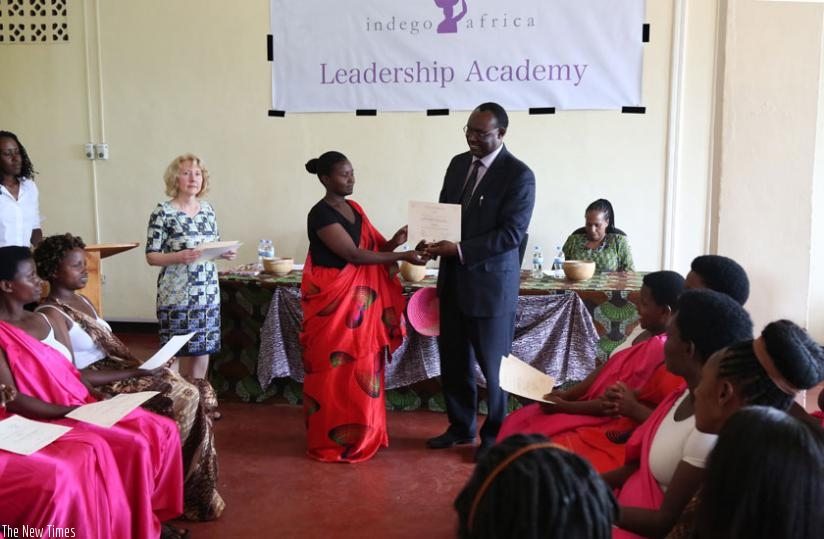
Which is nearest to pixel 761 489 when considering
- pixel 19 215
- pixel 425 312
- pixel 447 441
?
pixel 447 441

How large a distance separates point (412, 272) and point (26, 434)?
7.38 ft

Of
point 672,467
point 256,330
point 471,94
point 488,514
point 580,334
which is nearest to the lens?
point 488,514

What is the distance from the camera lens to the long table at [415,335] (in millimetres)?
3799

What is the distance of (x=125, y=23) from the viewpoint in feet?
19.0

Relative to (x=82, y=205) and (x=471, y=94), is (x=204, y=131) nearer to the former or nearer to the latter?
(x=82, y=205)

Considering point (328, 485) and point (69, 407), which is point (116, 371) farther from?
point (328, 485)

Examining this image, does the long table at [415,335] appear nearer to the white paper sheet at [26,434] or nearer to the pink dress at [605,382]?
the pink dress at [605,382]

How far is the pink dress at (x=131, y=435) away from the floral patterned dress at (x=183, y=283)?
125cm

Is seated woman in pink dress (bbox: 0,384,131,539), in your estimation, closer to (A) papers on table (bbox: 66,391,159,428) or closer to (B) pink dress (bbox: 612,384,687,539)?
(A) papers on table (bbox: 66,391,159,428)

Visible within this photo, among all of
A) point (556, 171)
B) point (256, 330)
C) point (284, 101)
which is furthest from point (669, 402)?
point (284, 101)

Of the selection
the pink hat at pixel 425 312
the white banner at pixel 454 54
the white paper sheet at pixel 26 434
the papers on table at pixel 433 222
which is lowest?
the white paper sheet at pixel 26 434

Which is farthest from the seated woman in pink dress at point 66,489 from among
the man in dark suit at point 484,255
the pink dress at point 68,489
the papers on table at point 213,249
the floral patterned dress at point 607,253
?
the floral patterned dress at point 607,253

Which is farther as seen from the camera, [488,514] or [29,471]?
[29,471]

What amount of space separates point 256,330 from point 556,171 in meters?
2.73
